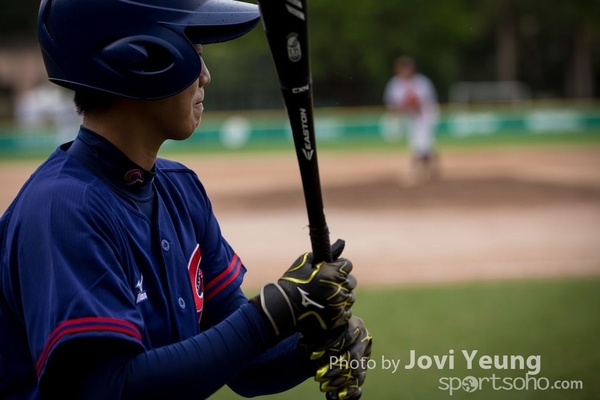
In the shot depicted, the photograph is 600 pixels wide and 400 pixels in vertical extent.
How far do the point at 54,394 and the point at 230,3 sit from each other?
0.98 m

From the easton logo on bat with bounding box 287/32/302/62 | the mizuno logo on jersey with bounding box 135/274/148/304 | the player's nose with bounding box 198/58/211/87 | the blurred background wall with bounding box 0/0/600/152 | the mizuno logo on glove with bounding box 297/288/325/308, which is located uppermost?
the blurred background wall with bounding box 0/0/600/152

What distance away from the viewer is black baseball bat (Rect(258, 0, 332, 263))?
5.75 ft

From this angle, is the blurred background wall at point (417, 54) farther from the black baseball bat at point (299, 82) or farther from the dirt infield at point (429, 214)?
the black baseball bat at point (299, 82)

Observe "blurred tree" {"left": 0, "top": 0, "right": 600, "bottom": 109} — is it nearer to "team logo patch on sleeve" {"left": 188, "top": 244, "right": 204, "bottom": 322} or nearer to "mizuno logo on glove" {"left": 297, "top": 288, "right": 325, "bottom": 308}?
"team logo patch on sleeve" {"left": 188, "top": 244, "right": 204, "bottom": 322}

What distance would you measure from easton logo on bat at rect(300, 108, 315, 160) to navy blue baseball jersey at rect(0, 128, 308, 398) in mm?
373

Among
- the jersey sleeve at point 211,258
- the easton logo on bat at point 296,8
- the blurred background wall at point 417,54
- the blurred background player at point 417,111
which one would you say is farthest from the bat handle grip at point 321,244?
the blurred background wall at point 417,54

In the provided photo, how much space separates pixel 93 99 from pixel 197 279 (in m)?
0.50

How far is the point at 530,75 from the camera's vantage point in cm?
4359

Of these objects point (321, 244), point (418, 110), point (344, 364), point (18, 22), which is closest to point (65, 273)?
point (321, 244)

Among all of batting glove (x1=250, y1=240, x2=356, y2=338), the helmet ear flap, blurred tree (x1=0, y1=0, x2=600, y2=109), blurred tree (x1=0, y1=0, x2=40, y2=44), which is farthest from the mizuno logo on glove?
blurred tree (x1=0, y1=0, x2=40, y2=44)

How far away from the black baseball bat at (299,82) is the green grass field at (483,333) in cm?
323

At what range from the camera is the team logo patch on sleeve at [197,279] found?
2037 millimetres

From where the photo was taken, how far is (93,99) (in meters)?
1.92

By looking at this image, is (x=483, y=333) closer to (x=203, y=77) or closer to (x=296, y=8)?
(x=203, y=77)
